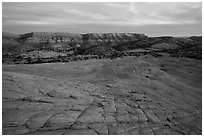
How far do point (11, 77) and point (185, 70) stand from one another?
14653 millimetres

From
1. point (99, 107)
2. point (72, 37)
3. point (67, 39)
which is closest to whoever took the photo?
point (99, 107)

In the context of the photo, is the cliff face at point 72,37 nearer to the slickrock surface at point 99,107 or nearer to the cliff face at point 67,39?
the cliff face at point 67,39

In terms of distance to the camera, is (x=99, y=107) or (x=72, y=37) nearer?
(x=99, y=107)

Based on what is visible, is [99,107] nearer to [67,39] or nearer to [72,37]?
[67,39]

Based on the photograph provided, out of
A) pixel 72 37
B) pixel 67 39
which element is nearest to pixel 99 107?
pixel 67 39

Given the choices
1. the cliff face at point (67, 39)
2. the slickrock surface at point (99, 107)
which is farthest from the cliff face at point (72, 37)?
Result: the slickrock surface at point (99, 107)

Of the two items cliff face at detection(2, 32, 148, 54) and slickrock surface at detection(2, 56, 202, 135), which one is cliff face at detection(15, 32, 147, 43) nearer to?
cliff face at detection(2, 32, 148, 54)

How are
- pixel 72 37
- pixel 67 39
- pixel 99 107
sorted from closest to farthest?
pixel 99 107, pixel 67 39, pixel 72 37

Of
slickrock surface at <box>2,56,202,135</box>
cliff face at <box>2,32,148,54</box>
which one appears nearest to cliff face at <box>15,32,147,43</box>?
cliff face at <box>2,32,148,54</box>

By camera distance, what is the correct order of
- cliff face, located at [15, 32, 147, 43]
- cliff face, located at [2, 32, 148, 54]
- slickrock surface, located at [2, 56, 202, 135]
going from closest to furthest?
slickrock surface, located at [2, 56, 202, 135] < cliff face, located at [2, 32, 148, 54] < cliff face, located at [15, 32, 147, 43]

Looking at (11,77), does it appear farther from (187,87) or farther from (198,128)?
(187,87)

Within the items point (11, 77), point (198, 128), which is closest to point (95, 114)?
point (198, 128)

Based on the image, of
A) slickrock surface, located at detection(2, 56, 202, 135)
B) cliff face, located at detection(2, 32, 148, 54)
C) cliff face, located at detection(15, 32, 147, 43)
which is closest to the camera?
slickrock surface, located at detection(2, 56, 202, 135)

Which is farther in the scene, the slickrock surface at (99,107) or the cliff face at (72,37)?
the cliff face at (72,37)
